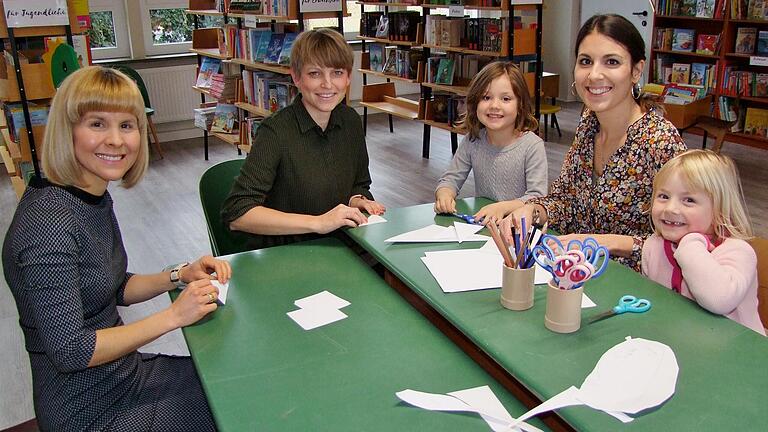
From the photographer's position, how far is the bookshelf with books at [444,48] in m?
5.38

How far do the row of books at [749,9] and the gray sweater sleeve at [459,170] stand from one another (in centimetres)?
509

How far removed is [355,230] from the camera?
6.80 feet

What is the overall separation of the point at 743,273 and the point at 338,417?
98 centimetres

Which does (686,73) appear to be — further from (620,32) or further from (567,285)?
(567,285)

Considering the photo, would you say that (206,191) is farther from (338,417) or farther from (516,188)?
(338,417)

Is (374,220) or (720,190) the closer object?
(720,190)

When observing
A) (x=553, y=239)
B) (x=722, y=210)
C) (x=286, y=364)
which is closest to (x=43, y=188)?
(x=286, y=364)

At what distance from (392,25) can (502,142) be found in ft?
14.9

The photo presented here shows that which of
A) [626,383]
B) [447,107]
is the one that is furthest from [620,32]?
[447,107]

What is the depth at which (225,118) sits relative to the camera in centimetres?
604

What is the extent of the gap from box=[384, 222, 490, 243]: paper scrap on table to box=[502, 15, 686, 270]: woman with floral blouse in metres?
0.13

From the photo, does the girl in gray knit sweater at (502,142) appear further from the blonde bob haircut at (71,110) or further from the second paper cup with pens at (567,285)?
the blonde bob haircut at (71,110)

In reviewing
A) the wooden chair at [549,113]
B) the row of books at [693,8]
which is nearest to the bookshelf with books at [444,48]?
the wooden chair at [549,113]

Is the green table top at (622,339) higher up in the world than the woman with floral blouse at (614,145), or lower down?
lower down
